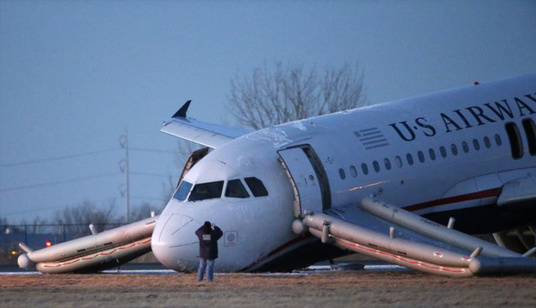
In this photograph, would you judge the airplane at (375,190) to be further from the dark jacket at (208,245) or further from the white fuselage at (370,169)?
the dark jacket at (208,245)

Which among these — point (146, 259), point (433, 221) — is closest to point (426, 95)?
point (433, 221)

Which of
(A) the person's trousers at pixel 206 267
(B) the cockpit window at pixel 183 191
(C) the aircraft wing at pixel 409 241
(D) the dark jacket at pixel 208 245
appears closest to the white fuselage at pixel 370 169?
(B) the cockpit window at pixel 183 191

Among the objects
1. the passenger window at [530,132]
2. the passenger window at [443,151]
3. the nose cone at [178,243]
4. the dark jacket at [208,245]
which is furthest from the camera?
the passenger window at [530,132]

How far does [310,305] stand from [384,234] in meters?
8.54

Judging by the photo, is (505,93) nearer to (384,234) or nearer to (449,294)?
(384,234)

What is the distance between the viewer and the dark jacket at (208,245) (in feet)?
96.2

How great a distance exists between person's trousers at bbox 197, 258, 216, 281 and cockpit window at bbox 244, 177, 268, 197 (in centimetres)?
255

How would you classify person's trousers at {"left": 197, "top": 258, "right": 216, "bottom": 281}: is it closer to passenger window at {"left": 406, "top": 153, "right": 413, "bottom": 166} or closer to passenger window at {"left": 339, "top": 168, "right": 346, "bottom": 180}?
passenger window at {"left": 339, "top": 168, "right": 346, "bottom": 180}

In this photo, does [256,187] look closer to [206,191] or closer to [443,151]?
[206,191]

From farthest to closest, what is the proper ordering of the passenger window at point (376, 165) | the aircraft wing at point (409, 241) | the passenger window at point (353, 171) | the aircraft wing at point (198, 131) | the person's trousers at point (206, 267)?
the aircraft wing at point (198, 131), the passenger window at point (376, 165), the passenger window at point (353, 171), the person's trousers at point (206, 267), the aircraft wing at point (409, 241)

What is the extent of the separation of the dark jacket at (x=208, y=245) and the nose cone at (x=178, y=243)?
69 cm

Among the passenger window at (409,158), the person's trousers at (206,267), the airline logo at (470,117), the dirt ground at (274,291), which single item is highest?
the airline logo at (470,117)

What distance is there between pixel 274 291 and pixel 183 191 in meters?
6.93

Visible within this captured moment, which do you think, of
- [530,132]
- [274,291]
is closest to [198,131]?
[530,132]
